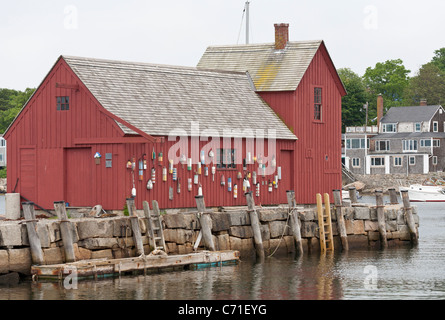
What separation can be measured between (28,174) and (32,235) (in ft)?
25.5

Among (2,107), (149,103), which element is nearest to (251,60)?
(149,103)

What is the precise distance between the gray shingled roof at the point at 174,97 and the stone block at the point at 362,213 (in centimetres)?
394

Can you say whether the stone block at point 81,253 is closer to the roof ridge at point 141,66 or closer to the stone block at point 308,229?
the roof ridge at point 141,66

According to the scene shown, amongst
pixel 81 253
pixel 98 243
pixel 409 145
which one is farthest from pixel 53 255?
pixel 409 145

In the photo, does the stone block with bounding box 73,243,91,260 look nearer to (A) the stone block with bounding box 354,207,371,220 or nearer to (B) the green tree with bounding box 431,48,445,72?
(A) the stone block with bounding box 354,207,371,220

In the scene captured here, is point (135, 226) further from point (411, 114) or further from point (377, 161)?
point (411, 114)

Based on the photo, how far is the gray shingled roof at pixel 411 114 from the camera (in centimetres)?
11331

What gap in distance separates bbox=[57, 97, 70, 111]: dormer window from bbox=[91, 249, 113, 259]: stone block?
6.72 metres

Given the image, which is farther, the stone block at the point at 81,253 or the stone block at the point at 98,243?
the stone block at the point at 98,243

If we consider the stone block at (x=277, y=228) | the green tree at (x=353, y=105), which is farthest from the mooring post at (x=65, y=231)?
the green tree at (x=353, y=105)

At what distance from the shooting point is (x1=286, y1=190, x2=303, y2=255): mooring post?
112 ft

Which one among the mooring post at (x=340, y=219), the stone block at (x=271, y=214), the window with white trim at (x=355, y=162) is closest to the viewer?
the stone block at (x=271, y=214)

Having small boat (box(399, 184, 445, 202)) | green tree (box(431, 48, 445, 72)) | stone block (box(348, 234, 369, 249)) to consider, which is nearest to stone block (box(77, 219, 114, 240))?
stone block (box(348, 234, 369, 249))
